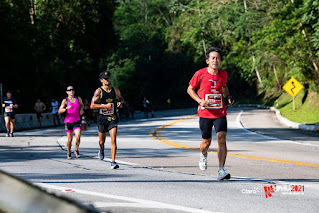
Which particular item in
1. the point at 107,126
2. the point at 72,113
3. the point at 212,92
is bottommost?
the point at 107,126

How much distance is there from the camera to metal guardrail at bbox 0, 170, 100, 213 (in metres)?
1.11

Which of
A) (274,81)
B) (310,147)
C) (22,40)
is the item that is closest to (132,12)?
(274,81)

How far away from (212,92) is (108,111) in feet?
9.24

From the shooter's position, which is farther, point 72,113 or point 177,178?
point 72,113

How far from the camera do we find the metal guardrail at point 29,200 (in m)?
1.11

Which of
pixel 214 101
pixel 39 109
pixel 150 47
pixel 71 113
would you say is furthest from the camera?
pixel 150 47

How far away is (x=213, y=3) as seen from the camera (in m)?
60.2

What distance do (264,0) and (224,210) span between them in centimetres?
5628

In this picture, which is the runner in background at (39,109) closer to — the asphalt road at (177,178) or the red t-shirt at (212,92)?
the asphalt road at (177,178)

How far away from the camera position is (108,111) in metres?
9.25

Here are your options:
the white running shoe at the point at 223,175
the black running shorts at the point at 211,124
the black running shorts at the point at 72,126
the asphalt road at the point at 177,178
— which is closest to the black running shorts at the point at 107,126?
the asphalt road at the point at 177,178

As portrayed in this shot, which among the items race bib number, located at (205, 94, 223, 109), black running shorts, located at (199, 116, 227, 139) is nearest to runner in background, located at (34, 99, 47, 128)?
black running shorts, located at (199, 116, 227, 139)

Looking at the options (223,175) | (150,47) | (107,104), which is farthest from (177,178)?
(150,47)

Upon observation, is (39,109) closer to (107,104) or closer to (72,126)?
(72,126)
